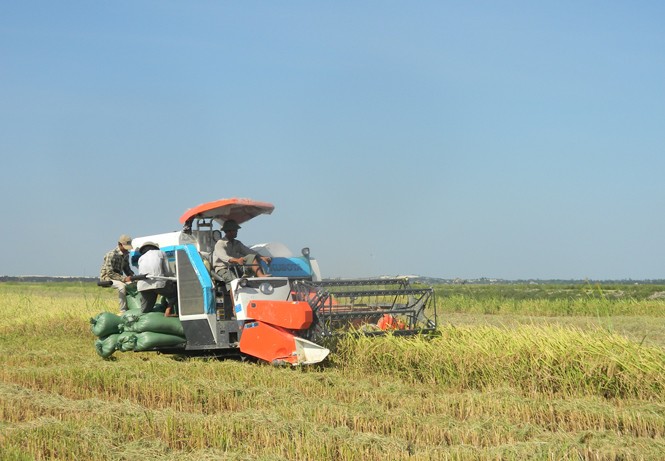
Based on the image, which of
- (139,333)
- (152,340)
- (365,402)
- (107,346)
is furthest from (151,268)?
(365,402)

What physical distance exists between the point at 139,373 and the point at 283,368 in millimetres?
1761

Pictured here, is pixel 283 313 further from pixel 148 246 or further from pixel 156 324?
pixel 148 246

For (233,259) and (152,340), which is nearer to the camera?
(152,340)

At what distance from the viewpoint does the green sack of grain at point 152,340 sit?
36.1 feet

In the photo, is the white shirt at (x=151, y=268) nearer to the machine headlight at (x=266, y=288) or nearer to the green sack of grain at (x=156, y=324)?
the green sack of grain at (x=156, y=324)

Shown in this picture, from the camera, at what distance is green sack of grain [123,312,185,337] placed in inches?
437

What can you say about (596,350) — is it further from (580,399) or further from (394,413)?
(394,413)

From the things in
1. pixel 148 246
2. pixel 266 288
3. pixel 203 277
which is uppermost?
pixel 148 246

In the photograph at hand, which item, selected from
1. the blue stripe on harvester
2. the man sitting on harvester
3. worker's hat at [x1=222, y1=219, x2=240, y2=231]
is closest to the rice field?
the blue stripe on harvester

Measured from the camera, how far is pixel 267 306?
10359mm

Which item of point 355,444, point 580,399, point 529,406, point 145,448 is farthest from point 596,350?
point 145,448

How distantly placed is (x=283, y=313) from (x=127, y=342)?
246cm

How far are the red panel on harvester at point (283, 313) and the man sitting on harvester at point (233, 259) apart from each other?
76cm

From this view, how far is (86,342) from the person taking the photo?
44.6 feet
